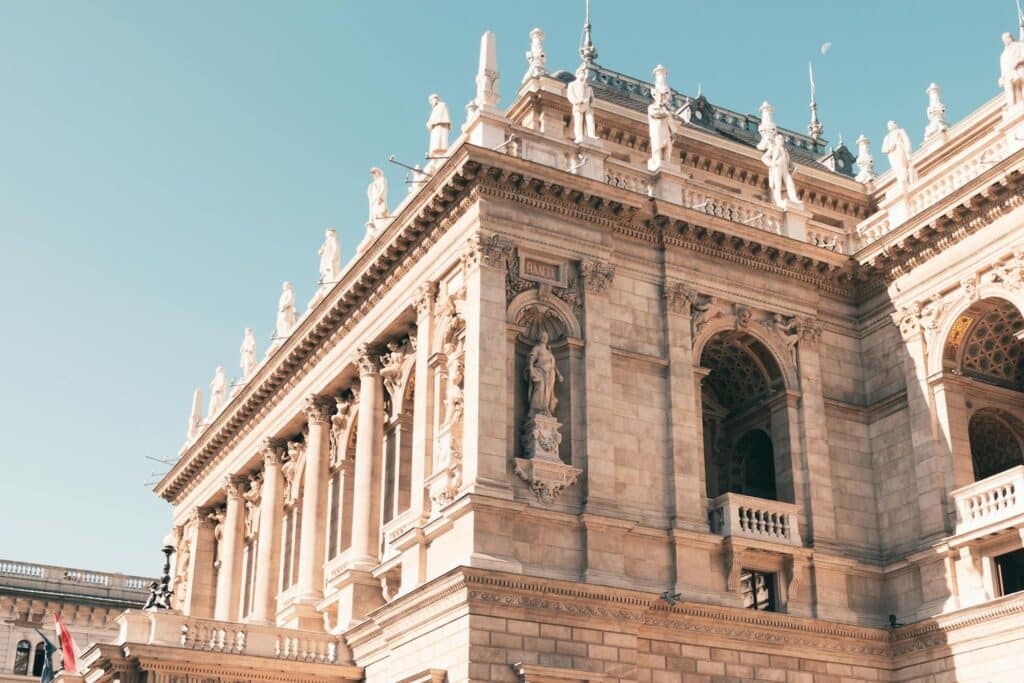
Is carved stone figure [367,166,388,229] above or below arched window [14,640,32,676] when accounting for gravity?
above

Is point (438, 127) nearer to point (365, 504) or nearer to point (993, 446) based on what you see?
point (365, 504)

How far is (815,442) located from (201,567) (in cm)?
2632

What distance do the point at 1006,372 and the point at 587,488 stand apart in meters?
13.0

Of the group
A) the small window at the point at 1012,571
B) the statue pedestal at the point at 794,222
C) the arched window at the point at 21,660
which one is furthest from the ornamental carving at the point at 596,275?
the arched window at the point at 21,660

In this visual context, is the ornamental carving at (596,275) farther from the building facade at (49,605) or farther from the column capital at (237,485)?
the building facade at (49,605)

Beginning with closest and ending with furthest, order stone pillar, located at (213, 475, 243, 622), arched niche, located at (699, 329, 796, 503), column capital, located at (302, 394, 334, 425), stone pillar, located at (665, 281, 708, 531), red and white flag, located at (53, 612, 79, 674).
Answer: stone pillar, located at (665, 281, 708, 531)
arched niche, located at (699, 329, 796, 503)
red and white flag, located at (53, 612, 79, 674)
column capital, located at (302, 394, 334, 425)
stone pillar, located at (213, 475, 243, 622)

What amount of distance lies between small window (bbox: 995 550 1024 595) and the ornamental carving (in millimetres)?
11785

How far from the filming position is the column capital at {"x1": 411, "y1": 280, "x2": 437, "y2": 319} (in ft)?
106

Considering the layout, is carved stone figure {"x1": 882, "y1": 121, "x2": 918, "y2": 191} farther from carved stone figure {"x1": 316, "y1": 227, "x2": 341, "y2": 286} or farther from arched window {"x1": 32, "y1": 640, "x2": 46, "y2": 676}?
arched window {"x1": 32, "y1": 640, "x2": 46, "y2": 676}

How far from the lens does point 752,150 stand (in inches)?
1729

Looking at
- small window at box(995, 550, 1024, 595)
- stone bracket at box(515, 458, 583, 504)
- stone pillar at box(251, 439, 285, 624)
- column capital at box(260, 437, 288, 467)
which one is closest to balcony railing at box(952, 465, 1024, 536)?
small window at box(995, 550, 1024, 595)

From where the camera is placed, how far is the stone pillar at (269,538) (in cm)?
4122

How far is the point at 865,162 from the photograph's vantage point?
47156 mm

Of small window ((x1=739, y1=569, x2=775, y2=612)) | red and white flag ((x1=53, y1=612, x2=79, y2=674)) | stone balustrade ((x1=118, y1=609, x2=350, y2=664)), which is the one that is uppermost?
small window ((x1=739, y1=569, x2=775, y2=612))
